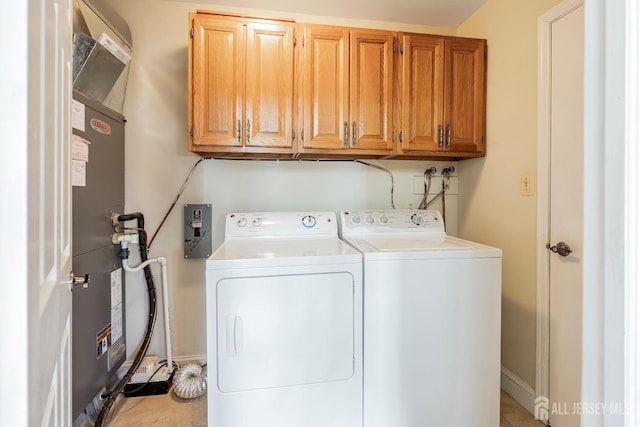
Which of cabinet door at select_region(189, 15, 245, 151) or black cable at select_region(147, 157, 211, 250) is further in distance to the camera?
black cable at select_region(147, 157, 211, 250)

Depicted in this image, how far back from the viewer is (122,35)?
1.82 metres

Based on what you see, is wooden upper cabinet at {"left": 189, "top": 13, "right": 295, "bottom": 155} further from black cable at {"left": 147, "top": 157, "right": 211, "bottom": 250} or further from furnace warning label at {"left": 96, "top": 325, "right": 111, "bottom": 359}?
furnace warning label at {"left": 96, "top": 325, "right": 111, "bottom": 359}

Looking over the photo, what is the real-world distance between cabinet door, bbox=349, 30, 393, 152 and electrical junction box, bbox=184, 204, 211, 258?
1.16m

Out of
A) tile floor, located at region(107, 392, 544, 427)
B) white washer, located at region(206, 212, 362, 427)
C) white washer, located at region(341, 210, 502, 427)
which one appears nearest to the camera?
white washer, located at region(206, 212, 362, 427)

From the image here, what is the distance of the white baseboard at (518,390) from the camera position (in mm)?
1670

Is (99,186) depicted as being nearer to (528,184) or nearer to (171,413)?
(171,413)

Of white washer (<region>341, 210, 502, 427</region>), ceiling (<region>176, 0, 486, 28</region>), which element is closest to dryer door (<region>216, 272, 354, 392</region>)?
white washer (<region>341, 210, 502, 427</region>)

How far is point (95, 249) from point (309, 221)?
126 centimetres

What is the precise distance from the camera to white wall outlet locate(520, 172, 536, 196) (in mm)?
A: 1644

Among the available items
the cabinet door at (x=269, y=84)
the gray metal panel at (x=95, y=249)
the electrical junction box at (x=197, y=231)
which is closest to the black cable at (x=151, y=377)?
the gray metal panel at (x=95, y=249)

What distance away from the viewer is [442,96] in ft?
6.31

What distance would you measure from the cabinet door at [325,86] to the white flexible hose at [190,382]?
165 cm

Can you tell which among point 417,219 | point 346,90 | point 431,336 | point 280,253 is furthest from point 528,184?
point 280,253
